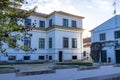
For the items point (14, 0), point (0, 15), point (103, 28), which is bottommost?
point (0, 15)

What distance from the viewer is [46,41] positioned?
42.1 m

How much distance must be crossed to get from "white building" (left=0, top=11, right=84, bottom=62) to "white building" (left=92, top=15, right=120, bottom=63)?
430cm

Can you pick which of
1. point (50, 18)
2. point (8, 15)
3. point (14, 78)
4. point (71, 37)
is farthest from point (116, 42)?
point (8, 15)

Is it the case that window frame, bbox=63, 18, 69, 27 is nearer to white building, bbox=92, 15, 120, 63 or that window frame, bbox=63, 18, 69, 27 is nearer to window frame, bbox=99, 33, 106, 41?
white building, bbox=92, 15, 120, 63

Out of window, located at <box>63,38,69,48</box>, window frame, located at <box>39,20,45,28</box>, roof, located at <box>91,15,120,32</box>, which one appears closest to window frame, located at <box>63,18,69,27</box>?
window, located at <box>63,38,69,48</box>

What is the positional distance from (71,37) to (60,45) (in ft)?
10.3

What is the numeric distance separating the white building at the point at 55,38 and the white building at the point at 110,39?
14.1 feet

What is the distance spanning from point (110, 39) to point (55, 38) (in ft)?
33.7

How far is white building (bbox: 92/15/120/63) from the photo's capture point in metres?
37.9

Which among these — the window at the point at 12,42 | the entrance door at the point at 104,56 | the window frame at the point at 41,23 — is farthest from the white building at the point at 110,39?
the window at the point at 12,42

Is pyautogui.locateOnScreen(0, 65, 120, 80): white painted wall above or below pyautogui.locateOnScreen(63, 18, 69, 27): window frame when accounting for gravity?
below

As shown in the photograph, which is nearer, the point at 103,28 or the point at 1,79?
the point at 1,79

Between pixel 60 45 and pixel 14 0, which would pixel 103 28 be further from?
pixel 14 0

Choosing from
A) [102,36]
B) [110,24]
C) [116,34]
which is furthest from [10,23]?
[102,36]
